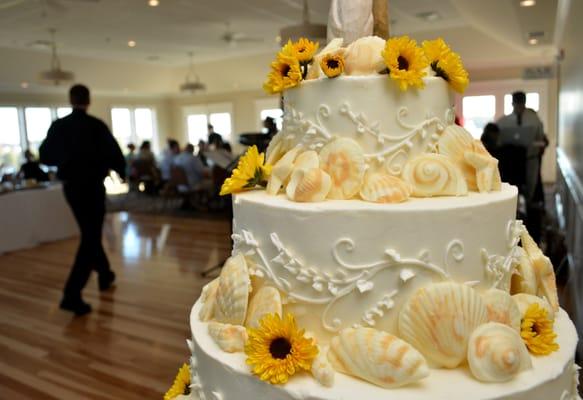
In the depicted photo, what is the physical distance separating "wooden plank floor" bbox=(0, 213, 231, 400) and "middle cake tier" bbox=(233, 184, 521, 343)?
1693mm

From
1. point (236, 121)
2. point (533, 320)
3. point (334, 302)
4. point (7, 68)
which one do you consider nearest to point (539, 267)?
point (533, 320)

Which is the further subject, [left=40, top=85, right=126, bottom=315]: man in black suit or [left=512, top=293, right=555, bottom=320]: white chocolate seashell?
[left=40, top=85, right=126, bottom=315]: man in black suit

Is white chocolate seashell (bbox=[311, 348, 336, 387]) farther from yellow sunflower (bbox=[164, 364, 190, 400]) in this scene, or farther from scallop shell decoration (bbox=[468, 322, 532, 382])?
yellow sunflower (bbox=[164, 364, 190, 400])

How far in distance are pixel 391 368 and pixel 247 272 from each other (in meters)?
0.46

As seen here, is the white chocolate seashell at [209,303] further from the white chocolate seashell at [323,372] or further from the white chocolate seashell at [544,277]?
the white chocolate seashell at [544,277]

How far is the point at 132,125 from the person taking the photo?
606 inches

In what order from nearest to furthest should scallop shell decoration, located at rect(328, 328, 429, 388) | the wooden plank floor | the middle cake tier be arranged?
scallop shell decoration, located at rect(328, 328, 429, 388) → the middle cake tier → the wooden plank floor

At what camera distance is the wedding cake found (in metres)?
1.17

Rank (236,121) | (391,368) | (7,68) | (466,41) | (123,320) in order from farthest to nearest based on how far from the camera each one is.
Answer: (236,121), (7,68), (466,41), (123,320), (391,368)

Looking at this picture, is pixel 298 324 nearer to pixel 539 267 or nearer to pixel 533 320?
pixel 533 320

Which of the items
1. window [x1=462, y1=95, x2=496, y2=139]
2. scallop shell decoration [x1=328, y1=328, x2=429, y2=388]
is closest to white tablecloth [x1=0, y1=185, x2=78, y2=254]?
scallop shell decoration [x1=328, y1=328, x2=429, y2=388]

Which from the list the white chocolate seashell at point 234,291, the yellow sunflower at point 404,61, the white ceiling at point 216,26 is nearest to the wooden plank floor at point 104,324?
the white chocolate seashell at point 234,291

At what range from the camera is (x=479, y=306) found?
47.7 inches

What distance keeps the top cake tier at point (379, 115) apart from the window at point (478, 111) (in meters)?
9.53
